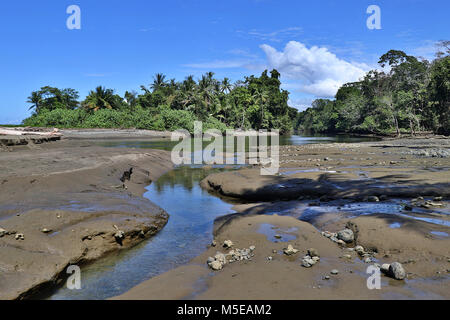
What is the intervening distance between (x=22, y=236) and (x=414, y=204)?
10488 millimetres

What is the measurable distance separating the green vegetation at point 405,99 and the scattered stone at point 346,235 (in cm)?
4157

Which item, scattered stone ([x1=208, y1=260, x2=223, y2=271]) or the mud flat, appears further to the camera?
scattered stone ([x1=208, y1=260, x2=223, y2=271])

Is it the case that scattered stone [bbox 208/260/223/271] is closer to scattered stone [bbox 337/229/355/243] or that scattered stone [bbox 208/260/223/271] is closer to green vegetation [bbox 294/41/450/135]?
scattered stone [bbox 337/229/355/243]

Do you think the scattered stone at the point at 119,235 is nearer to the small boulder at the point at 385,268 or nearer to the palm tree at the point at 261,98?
the small boulder at the point at 385,268

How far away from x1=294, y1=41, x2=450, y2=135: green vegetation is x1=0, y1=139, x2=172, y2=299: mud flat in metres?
43.7

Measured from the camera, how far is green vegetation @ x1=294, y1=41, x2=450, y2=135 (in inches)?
1650

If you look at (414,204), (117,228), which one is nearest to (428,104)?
A: (414,204)

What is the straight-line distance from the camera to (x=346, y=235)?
7.05 meters

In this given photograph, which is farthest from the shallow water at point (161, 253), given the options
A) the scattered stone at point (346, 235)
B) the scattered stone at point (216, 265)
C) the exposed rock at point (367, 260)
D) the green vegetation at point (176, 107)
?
Answer: the green vegetation at point (176, 107)

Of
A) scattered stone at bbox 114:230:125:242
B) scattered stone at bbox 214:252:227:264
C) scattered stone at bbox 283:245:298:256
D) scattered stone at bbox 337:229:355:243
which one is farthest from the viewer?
scattered stone at bbox 114:230:125:242

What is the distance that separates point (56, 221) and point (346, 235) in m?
6.97

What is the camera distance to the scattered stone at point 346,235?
699 centimetres

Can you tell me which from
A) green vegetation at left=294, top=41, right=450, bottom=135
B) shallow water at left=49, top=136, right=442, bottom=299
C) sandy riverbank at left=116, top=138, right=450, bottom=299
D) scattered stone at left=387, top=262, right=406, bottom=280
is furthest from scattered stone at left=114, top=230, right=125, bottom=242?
green vegetation at left=294, top=41, right=450, bottom=135

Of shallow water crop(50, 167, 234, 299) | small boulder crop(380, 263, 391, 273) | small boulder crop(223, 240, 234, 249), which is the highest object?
small boulder crop(380, 263, 391, 273)
